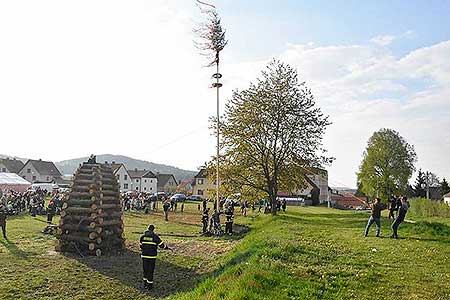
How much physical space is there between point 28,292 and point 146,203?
A: 35215 millimetres

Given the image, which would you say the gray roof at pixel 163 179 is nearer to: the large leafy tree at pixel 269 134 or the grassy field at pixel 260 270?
the large leafy tree at pixel 269 134

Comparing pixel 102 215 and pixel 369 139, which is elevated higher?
pixel 369 139

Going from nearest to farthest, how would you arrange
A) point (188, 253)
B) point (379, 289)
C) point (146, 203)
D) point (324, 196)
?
point (379, 289)
point (188, 253)
point (146, 203)
point (324, 196)

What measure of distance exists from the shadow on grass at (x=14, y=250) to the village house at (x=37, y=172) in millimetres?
94895

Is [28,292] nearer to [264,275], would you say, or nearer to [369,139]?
[264,275]

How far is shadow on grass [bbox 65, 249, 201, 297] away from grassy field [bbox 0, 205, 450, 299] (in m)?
0.03

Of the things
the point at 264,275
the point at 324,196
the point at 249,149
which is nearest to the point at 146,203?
the point at 249,149

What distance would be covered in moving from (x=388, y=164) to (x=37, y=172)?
3040 inches

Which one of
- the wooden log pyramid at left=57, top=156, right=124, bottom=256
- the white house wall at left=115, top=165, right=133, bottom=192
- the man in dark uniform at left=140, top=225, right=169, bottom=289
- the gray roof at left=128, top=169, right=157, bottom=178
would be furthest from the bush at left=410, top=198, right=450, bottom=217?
the gray roof at left=128, top=169, right=157, bottom=178

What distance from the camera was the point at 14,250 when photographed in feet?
60.6

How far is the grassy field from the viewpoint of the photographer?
992 cm

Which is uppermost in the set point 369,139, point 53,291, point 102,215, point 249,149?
point 369,139

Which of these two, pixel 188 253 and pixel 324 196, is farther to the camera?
pixel 324 196

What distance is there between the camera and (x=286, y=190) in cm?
4106
